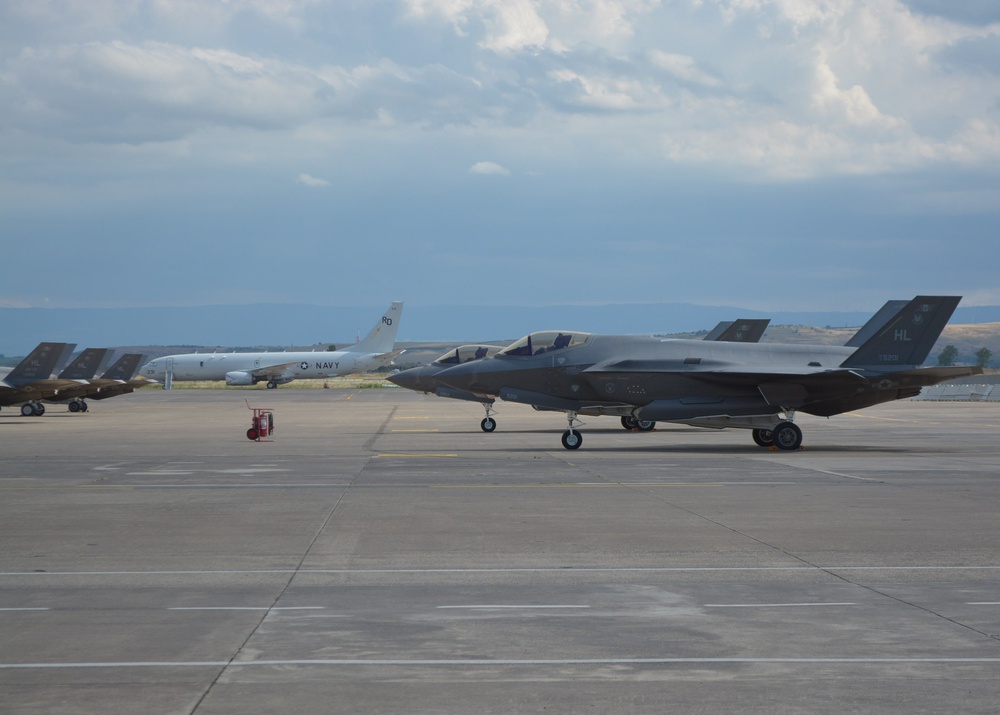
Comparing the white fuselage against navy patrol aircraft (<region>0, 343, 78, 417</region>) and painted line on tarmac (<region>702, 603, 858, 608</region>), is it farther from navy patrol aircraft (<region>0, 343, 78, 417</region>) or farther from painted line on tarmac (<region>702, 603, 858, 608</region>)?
painted line on tarmac (<region>702, 603, 858, 608</region>)

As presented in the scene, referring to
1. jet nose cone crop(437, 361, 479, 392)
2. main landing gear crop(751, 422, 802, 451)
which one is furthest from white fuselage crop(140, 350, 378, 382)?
main landing gear crop(751, 422, 802, 451)

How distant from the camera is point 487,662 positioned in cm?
743

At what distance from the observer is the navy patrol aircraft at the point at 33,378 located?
46062 millimetres

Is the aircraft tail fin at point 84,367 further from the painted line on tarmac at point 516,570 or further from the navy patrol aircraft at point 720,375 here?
the painted line on tarmac at point 516,570

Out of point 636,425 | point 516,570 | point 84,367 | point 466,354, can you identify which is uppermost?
point 466,354

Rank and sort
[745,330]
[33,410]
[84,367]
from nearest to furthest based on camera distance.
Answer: [745,330], [33,410], [84,367]

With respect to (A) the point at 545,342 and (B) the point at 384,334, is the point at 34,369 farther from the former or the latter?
(B) the point at 384,334

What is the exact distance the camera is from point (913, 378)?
27516mm

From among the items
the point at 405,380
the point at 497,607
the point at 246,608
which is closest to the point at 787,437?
the point at 405,380

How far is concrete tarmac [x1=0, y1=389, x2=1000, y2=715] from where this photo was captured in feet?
22.3

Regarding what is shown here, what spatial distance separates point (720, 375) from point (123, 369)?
4411 centimetres

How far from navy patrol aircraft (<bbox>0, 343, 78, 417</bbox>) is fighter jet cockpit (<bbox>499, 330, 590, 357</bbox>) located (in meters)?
24.7

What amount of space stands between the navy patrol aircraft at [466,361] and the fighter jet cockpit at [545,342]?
4.90 ft

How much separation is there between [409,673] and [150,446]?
2478 centimetres
